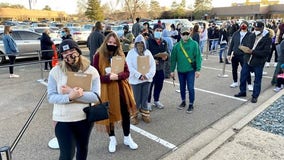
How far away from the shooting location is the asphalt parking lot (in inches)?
147

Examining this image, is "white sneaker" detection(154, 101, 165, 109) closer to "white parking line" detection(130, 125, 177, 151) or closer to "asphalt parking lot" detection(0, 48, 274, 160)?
"asphalt parking lot" detection(0, 48, 274, 160)

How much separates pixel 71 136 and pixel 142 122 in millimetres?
2403

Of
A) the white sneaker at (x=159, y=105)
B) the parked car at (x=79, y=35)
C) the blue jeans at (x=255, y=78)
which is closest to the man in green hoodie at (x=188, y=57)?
the white sneaker at (x=159, y=105)

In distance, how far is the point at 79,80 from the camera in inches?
98.0

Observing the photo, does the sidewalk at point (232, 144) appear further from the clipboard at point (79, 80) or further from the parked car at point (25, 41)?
the parked car at point (25, 41)

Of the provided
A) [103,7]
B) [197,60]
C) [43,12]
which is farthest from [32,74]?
[43,12]

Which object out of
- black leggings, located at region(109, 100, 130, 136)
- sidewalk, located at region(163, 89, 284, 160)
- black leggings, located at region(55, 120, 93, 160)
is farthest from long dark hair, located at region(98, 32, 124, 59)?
sidewalk, located at region(163, 89, 284, 160)

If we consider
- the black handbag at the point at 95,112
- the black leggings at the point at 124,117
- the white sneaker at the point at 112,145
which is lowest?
the white sneaker at the point at 112,145

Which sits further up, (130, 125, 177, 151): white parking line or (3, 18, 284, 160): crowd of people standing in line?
(3, 18, 284, 160): crowd of people standing in line

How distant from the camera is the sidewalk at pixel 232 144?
11.9 ft

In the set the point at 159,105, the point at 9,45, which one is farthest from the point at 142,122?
the point at 9,45

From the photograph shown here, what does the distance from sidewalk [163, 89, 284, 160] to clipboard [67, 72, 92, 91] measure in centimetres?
178

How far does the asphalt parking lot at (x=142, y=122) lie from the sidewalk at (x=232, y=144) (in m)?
0.16

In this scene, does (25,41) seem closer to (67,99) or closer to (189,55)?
(189,55)
